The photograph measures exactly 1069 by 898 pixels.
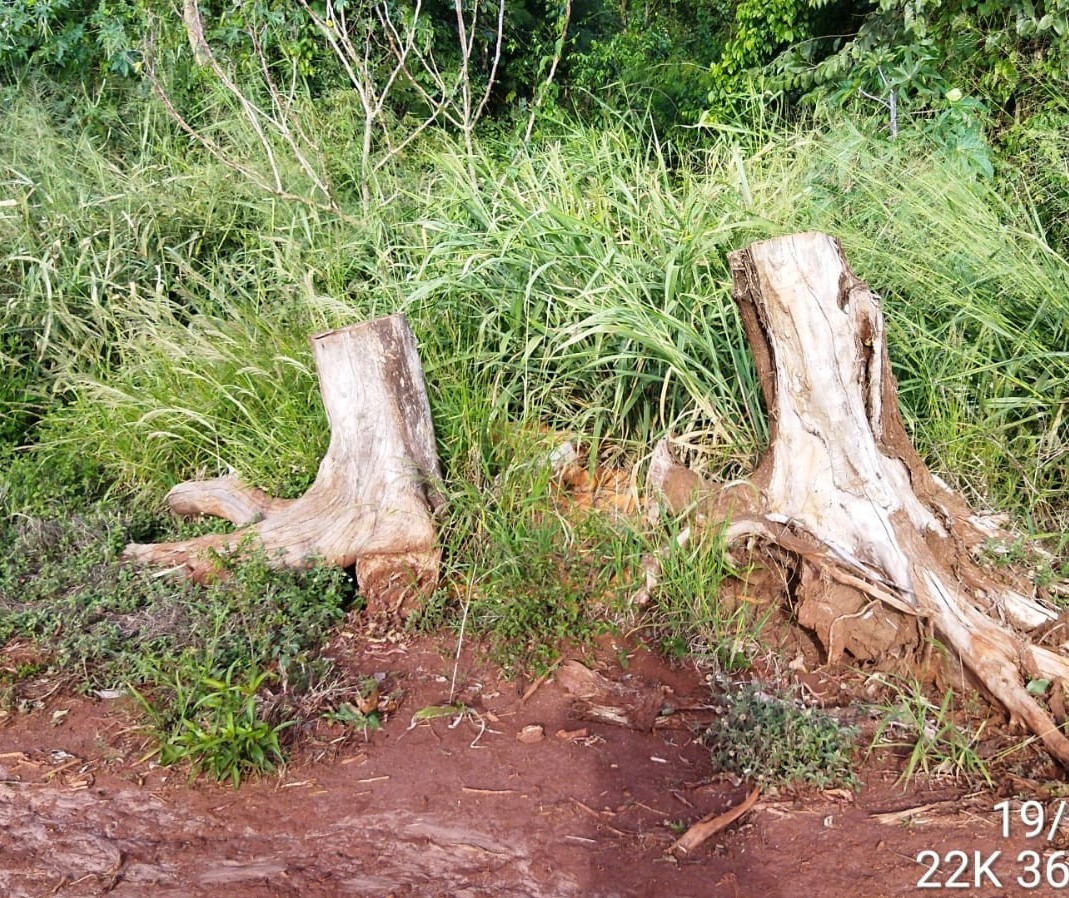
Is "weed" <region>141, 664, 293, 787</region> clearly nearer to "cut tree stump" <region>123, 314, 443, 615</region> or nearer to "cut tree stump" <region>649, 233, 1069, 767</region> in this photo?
"cut tree stump" <region>123, 314, 443, 615</region>

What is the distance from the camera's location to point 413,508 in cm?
372

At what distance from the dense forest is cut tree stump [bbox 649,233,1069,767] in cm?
21

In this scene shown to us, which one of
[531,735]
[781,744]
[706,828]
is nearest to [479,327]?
[531,735]

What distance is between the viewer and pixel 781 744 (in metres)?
2.75

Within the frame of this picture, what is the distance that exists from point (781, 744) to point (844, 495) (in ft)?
2.95

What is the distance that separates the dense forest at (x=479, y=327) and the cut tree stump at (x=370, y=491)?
0.12 m

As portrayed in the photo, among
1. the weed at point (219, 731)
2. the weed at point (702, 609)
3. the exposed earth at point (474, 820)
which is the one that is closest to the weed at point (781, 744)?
the exposed earth at point (474, 820)

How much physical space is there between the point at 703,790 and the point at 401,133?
5083mm

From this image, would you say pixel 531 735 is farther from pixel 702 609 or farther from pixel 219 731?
pixel 219 731

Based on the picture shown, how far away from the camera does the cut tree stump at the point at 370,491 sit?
12.1 ft

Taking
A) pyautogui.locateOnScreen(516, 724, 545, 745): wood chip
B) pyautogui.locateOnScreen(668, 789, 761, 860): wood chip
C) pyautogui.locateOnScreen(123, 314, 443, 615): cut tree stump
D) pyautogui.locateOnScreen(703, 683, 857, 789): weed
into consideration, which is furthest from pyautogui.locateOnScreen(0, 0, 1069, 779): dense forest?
pyautogui.locateOnScreen(668, 789, 761, 860): wood chip

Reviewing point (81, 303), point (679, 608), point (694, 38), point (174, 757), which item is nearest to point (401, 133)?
point (81, 303)

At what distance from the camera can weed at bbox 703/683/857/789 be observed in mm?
2703

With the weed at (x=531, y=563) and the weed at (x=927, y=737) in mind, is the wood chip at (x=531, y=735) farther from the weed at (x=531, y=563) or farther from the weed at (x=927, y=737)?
the weed at (x=927, y=737)
